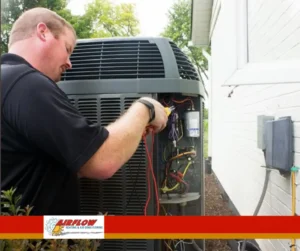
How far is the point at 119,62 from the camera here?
1724 mm

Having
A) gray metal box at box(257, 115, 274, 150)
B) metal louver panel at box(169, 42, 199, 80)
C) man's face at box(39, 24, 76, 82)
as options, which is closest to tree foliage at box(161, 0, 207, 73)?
metal louver panel at box(169, 42, 199, 80)

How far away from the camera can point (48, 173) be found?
138cm

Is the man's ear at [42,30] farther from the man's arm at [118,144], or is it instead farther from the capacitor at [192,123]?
the capacitor at [192,123]

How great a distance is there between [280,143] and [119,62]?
0.96 m

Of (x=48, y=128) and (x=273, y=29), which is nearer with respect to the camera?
(x=48, y=128)

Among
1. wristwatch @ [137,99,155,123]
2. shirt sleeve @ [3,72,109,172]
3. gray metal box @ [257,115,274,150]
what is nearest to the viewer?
shirt sleeve @ [3,72,109,172]

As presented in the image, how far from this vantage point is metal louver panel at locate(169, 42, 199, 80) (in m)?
1.79

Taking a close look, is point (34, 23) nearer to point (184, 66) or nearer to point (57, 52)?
point (57, 52)

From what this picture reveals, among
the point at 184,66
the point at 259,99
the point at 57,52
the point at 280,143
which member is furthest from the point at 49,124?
the point at 259,99

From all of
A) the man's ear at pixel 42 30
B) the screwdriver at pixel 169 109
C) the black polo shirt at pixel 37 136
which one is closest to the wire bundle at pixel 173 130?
the screwdriver at pixel 169 109

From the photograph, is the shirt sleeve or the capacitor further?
the capacitor

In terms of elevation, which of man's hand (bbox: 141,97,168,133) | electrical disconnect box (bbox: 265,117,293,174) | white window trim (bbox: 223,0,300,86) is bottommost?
electrical disconnect box (bbox: 265,117,293,174)

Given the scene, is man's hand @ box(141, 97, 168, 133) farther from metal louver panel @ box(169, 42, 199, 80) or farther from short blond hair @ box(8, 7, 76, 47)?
short blond hair @ box(8, 7, 76, 47)

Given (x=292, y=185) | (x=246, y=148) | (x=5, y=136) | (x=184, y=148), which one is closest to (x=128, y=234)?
(x=5, y=136)
